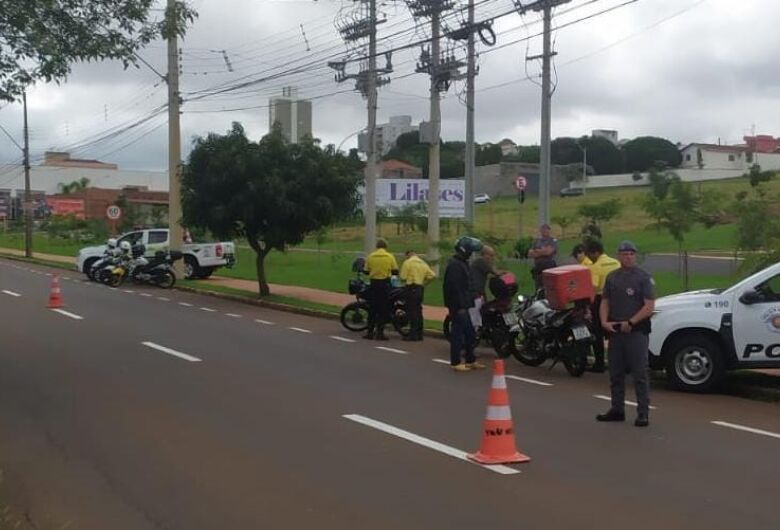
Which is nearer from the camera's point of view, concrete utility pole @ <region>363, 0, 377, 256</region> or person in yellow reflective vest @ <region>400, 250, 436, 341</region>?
person in yellow reflective vest @ <region>400, 250, 436, 341</region>

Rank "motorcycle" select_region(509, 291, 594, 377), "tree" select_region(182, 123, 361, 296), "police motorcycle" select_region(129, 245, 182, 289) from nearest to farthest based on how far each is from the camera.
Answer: "motorcycle" select_region(509, 291, 594, 377) < "tree" select_region(182, 123, 361, 296) < "police motorcycle" select_region(129, 245, 182, 289)

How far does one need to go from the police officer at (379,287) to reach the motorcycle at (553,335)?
3458 millimetres

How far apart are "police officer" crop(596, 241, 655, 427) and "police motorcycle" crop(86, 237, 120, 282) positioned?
82.8 feet

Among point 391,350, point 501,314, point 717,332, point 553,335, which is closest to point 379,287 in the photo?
point 391,350

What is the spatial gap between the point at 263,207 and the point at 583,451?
17.6 metres

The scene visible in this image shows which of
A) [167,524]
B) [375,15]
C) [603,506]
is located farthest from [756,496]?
[375,15]

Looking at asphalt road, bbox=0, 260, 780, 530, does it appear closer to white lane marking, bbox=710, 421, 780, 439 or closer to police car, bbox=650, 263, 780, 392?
white lane marking, bbox=710, 421, 780, 439

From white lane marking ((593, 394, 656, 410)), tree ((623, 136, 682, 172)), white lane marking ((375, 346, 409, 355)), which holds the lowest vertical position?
white lane marking ((375, 346, 409, 355))

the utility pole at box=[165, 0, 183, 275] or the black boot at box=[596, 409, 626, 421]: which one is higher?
the utility pole at box=[165, 0, 183, 275]

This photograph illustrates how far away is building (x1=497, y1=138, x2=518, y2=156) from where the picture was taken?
144 m

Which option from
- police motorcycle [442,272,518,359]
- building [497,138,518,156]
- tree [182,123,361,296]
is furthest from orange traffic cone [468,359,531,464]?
building [497,138,518,156]

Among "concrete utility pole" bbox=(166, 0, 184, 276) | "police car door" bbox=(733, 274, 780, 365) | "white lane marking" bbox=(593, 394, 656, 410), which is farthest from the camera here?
"concrete utility pole" bbox=(166, 0, 184, 276)

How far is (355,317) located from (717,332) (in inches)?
320

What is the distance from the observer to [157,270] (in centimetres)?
3039
